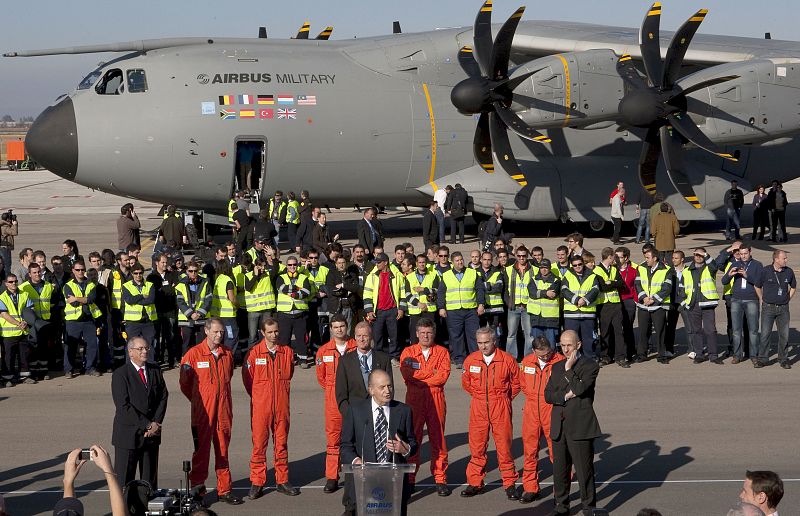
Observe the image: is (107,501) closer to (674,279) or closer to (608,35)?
(674,279)

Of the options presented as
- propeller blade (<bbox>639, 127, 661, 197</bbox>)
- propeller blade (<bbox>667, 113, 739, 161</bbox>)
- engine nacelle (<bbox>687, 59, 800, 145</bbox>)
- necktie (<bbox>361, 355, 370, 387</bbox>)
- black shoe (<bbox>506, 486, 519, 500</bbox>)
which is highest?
engine nacelle (<bbox>687, 59, 800, 145</bbox>)

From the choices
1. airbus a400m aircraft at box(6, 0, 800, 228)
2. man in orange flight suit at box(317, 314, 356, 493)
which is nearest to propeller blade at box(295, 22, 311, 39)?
airbus a400m aircraft at box(6, 0, 800, 228)

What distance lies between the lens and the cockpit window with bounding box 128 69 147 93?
22875 mm

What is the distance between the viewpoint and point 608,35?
2461 cm

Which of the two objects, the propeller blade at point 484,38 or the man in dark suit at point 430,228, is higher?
the propeller blade at point 484,38

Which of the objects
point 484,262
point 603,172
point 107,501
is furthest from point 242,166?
point 107,501

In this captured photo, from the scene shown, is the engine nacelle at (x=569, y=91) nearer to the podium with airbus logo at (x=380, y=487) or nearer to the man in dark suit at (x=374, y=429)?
the man in dark suit at (x=374, y=429)

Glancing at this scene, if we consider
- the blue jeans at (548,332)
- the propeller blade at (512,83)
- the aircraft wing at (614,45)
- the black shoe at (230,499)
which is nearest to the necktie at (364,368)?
the black shoe at (230,499)

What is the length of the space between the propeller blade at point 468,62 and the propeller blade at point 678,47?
4424 mm

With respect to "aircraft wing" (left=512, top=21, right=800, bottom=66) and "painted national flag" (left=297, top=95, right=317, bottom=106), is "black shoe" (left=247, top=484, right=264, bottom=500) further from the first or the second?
"aircraft wing" (left=512, top=21, right=800, bottom=66)

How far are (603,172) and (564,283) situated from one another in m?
11.7

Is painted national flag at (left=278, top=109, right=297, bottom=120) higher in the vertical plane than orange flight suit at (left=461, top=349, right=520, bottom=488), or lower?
higher

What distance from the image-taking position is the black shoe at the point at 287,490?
9656mm

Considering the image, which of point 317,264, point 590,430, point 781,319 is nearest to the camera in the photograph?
point 590,430
